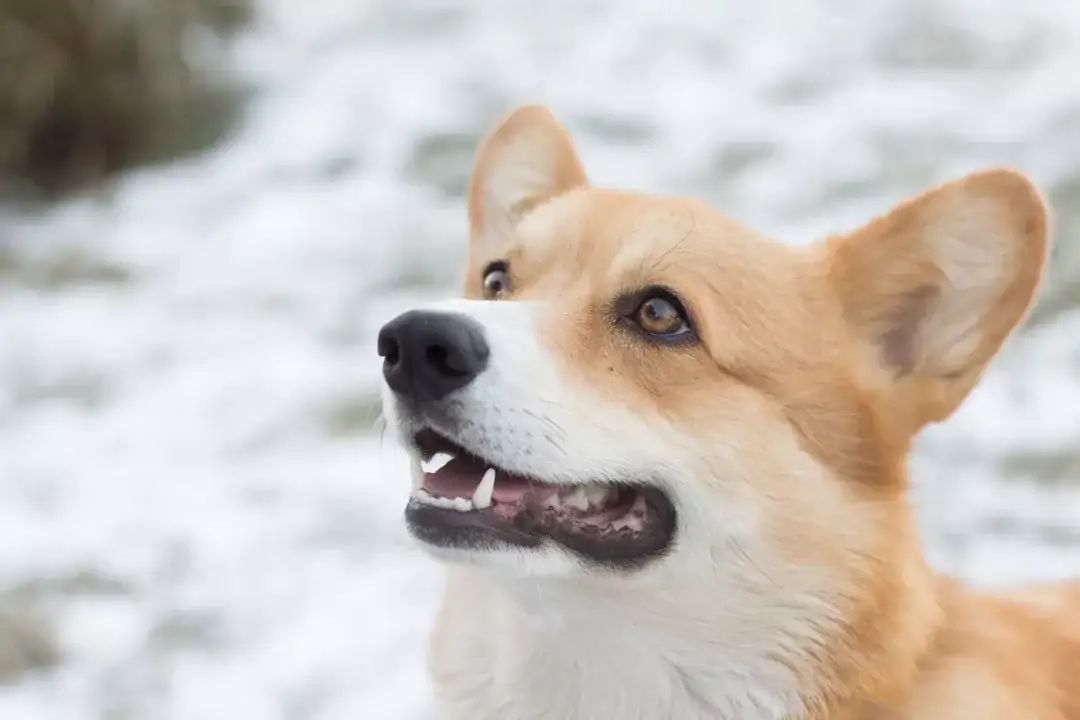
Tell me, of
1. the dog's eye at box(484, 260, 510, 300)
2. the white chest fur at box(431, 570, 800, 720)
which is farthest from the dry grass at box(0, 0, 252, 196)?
the white chest fur at box(431, 570, 800, 720)

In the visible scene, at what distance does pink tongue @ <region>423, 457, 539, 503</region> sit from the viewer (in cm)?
182

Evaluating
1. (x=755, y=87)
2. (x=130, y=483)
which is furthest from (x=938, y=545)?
(x=755, y=87)

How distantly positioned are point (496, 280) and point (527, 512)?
2.02 ft

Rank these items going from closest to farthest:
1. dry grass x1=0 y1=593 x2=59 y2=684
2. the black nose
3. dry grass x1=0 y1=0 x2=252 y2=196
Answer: the black nose, dry grass x1=0 y1=593 x2=59 y2=684, dry grass x1=0 y1=0 x2=252 y2=196

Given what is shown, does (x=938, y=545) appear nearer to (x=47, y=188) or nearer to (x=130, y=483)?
(x=130, y=483)

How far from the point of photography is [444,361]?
172cm

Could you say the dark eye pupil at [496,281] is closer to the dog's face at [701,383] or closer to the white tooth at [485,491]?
the dog's face at [701,383]

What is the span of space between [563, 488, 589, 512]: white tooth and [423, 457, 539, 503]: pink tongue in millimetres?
81

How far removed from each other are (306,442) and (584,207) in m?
2.16

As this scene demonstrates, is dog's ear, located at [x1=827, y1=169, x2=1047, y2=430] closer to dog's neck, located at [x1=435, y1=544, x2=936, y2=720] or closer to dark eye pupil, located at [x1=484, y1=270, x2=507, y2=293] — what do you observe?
dog's neck, located at [x1=435, y1=544, x2=936, y2=720]

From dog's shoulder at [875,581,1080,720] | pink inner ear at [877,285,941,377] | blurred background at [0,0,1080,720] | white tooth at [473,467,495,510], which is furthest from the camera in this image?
blurred background at [0,0,1080,720]

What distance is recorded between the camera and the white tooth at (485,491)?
70.9 inches

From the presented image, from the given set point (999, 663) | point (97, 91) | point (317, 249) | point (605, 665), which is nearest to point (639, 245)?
point (605, 665)

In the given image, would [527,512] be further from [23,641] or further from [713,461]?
[23,641]
